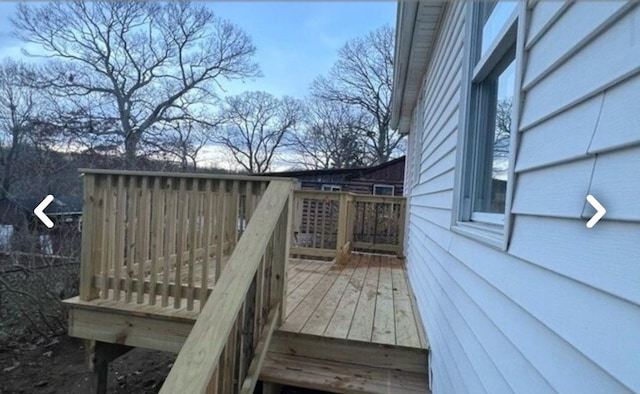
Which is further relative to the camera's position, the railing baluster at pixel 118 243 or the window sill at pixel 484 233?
the railing baluster at pixel 118 243

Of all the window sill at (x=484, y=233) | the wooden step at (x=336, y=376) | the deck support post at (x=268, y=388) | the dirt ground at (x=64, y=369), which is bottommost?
the dirt ground at (x=64, y=369)

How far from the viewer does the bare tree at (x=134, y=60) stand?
1152 centimetres

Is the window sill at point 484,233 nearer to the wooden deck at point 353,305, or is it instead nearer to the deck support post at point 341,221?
the wooden deck at point 353,305

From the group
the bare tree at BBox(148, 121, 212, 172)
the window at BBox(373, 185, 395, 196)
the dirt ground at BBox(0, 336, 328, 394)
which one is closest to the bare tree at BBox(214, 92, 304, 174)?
Result: the bare tree at BBox(148, 121, 212, 172)

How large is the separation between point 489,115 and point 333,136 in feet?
68.1

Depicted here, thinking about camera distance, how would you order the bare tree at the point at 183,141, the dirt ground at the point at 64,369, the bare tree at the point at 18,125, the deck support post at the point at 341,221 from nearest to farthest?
the dirt ground at the point at 64,369
the deck support post at the point at 341,221
the bare tree at the point at 18,125
the bare tree at the point at 183,141

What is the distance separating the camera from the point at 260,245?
6.31 ft

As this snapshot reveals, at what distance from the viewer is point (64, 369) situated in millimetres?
4586

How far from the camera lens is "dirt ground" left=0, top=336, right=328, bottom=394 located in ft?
13.7

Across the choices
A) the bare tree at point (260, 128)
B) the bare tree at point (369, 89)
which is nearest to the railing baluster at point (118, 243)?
the bare tree at point (260, 128)

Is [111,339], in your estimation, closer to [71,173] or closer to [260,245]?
[260,245]

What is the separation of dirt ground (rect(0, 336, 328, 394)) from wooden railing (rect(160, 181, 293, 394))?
104 inches

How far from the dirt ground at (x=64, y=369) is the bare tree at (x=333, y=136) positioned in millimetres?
18141

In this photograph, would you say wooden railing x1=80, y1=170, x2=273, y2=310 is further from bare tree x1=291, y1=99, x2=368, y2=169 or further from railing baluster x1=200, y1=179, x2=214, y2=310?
bare tree x1=291, y1=99, x2=368, y2=169
